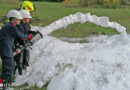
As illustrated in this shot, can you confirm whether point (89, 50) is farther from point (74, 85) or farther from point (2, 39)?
point (2, 39)

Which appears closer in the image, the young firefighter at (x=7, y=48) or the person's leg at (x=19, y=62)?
the young firefighter at (x=7, y=48)

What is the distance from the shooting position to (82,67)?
165 inches

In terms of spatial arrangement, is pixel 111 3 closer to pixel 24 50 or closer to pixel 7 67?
pixel 24 50

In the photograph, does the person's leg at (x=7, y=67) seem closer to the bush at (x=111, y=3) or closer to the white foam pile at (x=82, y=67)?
the white foam pile at (x=82, y=67)

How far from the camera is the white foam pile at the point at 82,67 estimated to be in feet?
12.4

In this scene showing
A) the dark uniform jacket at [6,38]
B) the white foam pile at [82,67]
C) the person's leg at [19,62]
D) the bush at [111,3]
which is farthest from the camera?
the bush at [111,3]

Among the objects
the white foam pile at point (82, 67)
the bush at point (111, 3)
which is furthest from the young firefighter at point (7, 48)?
the bush at point (111, 3)

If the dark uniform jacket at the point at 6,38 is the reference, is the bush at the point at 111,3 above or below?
below

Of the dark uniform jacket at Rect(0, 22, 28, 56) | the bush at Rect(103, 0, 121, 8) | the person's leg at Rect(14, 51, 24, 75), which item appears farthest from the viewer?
the bush at Rect(103, 0, 121, 8)

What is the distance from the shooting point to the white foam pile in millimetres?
3791

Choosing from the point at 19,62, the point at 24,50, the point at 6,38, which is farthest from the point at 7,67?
the point at 24,50

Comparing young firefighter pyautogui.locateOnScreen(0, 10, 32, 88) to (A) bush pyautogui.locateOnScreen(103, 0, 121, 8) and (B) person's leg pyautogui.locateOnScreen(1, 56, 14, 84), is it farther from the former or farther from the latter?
(A) bush pyautogui.locateOnScreen(103, 0, 121, 8)

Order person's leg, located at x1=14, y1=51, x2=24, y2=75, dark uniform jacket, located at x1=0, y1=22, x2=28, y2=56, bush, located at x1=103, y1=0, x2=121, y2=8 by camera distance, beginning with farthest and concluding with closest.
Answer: bush, located at x1=103, y1=0, x2=121, y2=8 < person's leg, located at x1=14, y1=51, x2=24, y2=75 < dark uniform jacket, located at x1=0, y1=22, x2=28, y2=56

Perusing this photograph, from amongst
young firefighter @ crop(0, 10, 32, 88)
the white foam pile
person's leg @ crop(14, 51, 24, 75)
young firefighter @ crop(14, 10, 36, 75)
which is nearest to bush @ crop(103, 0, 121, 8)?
the white foam pile
